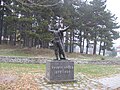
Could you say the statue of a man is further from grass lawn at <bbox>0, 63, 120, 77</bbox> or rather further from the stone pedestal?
grass lawn at <bbox>0, 63, 120, 77</bbox>

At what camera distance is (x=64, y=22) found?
87.8ft

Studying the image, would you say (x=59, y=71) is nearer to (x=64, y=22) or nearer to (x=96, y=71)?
(x=96, y=71)

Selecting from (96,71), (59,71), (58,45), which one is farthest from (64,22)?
(59,71)

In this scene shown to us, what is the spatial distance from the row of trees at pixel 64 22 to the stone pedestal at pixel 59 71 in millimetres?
13544

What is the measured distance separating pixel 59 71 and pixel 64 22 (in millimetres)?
17633

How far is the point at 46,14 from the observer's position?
2475 cm

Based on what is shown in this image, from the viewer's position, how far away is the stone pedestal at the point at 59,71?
9508 mm

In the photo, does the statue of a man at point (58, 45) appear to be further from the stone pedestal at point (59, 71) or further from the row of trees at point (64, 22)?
Result: the row of trees at point (64, 22)

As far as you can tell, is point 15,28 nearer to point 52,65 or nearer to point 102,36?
point 102,36

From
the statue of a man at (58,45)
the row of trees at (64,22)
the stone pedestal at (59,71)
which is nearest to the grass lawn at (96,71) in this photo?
the stone pedestal at (59,71)

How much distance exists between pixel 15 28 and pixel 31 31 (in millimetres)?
4368

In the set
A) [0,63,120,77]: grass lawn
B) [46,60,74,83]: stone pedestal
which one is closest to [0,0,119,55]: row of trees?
[0,63,120,77]: grass lawn

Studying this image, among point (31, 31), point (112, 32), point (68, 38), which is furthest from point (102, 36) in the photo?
point (31, 31)

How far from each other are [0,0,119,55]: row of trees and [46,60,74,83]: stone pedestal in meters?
13.5
